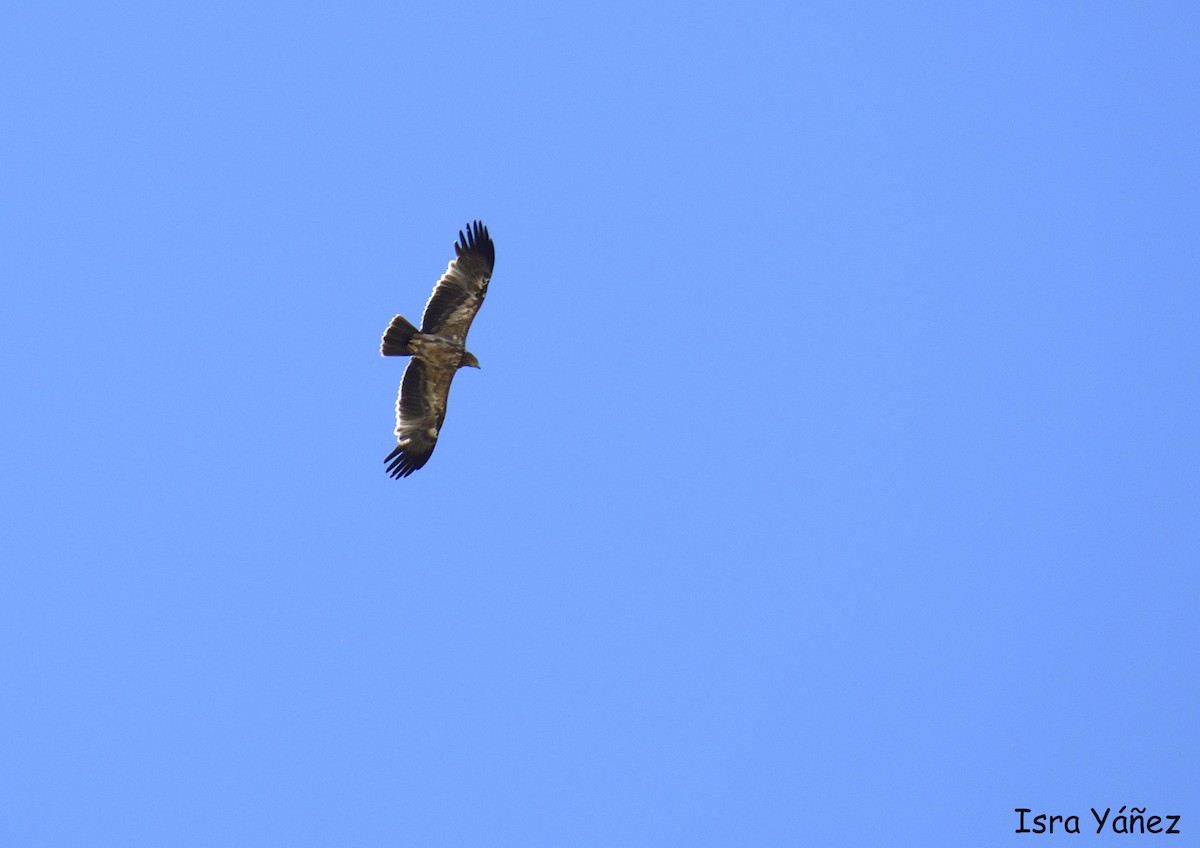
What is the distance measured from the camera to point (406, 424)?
1003 inches

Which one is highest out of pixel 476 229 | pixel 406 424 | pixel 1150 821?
pixel 476 229

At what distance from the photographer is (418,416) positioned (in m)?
25.5

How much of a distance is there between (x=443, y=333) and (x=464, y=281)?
0.84m

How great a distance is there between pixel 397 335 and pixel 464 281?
49.8 inches

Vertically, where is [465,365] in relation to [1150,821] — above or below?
above

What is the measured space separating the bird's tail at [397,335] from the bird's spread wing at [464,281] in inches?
10.1

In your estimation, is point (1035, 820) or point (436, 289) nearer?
point (436, 289)

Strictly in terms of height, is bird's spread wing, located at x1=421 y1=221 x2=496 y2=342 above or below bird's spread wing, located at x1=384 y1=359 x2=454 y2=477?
above

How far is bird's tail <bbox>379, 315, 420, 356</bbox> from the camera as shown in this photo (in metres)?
24.7

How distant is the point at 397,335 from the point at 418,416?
1.48 metres

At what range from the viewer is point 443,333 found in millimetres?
24984

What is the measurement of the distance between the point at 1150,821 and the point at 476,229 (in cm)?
1411

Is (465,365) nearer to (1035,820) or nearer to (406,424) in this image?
(406,424)

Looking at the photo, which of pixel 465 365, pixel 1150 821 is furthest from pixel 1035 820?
pixel 465 365
